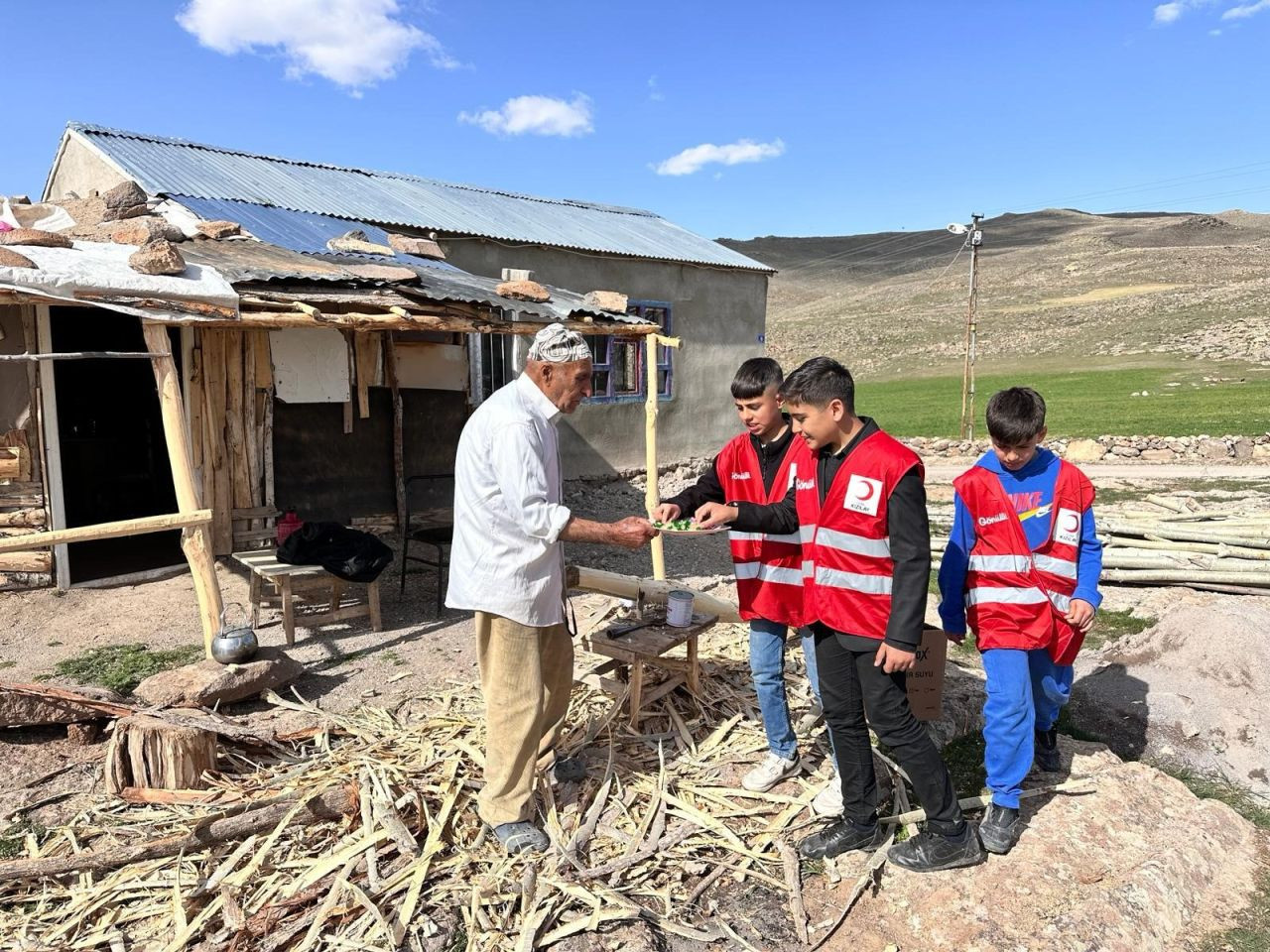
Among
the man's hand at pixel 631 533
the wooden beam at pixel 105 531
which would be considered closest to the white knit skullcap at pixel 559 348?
the man's hand at pixel 631 533

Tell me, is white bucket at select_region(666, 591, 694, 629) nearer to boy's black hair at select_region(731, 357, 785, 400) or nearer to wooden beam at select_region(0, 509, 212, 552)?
boy's black hair at select_region(731, 357, 785, 400)

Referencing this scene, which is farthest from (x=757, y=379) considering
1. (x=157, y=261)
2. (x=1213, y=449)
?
(x=1213, y=449)

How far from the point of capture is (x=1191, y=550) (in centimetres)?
766

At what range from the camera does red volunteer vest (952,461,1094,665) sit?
331cm

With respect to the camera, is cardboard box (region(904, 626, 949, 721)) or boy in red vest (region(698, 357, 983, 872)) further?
cardboard box (region(904, 626, 949, 721))

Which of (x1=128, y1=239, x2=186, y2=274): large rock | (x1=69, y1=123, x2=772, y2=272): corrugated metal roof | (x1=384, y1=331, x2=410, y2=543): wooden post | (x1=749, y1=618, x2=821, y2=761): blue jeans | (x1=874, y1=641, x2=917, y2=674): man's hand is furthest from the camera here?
(x1=69, y1=123, x2=772, y2=272): corrugated metal roof

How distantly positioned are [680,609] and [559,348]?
196 centimetres

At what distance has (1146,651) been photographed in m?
5.31

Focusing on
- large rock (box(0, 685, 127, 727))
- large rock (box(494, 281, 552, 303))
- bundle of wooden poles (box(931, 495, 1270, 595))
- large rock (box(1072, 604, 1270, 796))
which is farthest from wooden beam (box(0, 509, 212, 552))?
bundle of wooden poles (box(931, 495, 1270, 595))

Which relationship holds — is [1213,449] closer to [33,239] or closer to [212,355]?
[212,355]

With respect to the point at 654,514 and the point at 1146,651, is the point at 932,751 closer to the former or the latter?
the point at 654,514

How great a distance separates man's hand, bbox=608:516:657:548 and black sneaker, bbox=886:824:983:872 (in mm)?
1558

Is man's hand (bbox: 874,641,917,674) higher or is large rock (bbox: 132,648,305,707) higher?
man's hand (bbox: 874,641,917,674)

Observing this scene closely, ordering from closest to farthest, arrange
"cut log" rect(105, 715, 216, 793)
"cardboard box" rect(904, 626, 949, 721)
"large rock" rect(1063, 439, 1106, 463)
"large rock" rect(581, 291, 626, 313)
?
"cut log" rect(105, 715, 216, 793), "cardboard box" rect(904, 626, 949, 721), "large rock" rect(581, 291, 626, 313), "large rock" rect(1063, 439, 1106, 463)
